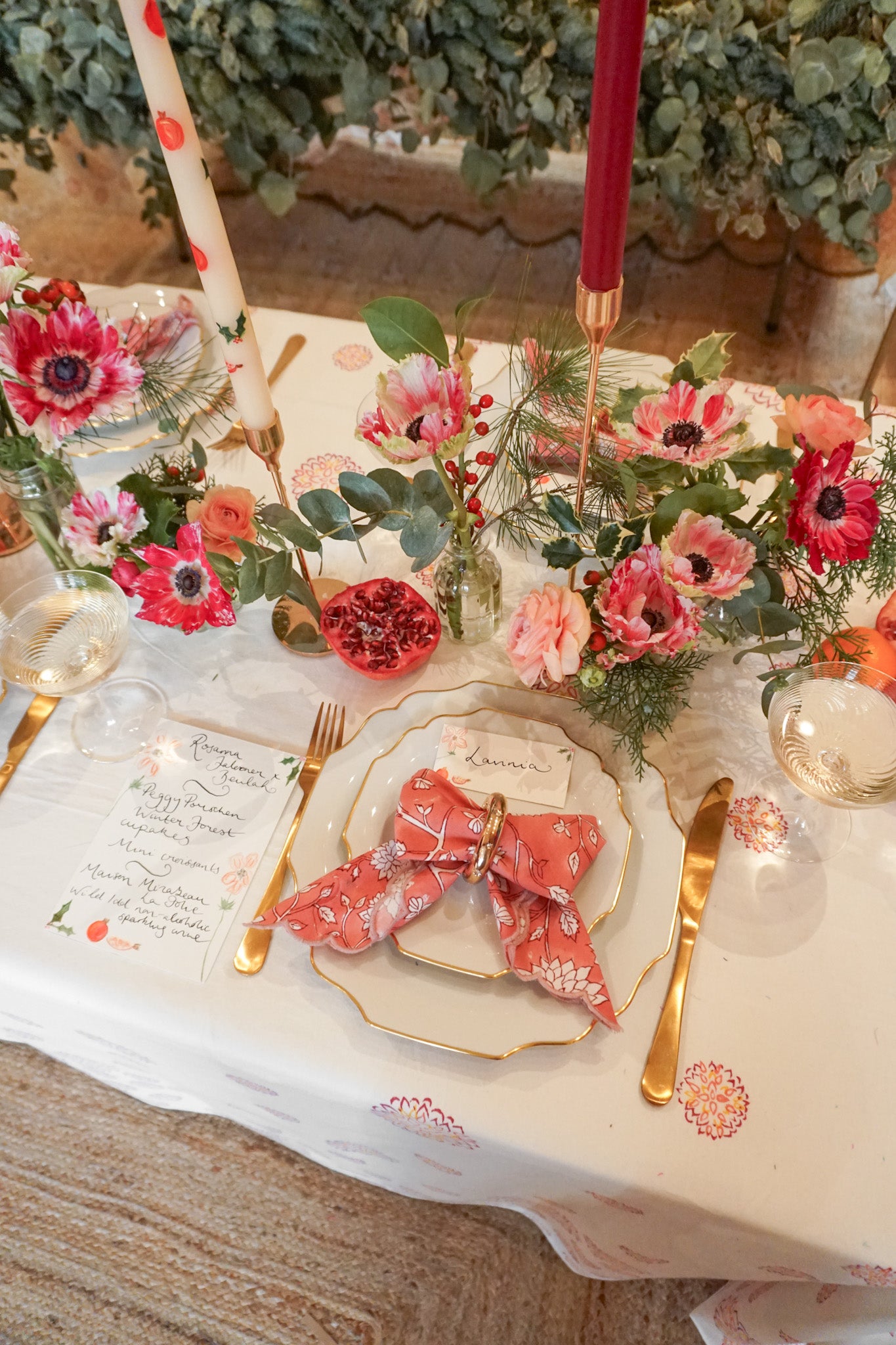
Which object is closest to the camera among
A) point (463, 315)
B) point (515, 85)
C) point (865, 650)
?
point (463, 315)

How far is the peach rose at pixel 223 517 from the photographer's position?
0.73 m

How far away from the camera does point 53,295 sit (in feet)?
2.28

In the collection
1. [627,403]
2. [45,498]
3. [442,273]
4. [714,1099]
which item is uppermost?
[627,403]

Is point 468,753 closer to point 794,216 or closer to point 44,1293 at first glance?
point 44,1293

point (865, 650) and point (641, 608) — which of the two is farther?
point (865, 650)

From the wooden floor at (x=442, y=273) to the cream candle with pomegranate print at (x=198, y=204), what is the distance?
55.1 inches

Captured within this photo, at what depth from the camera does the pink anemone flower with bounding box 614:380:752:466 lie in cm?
65

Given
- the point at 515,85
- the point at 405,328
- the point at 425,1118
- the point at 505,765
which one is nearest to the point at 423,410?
the point at 405,328

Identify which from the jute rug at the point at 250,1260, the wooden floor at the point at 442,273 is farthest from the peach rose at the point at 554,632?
the wooden floor at the point at 442,273

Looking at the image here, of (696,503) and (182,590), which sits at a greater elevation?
(696,503)

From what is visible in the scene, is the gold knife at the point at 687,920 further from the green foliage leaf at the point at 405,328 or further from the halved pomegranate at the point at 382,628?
the green foliage leaf at the point at 405,328

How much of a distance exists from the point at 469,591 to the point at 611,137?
420mm

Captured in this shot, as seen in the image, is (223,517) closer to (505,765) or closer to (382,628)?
(382,628)

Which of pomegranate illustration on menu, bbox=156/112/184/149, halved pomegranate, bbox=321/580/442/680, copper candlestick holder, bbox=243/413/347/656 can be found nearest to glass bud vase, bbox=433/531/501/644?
halved pomegranate, bbox=321/580/442/680
